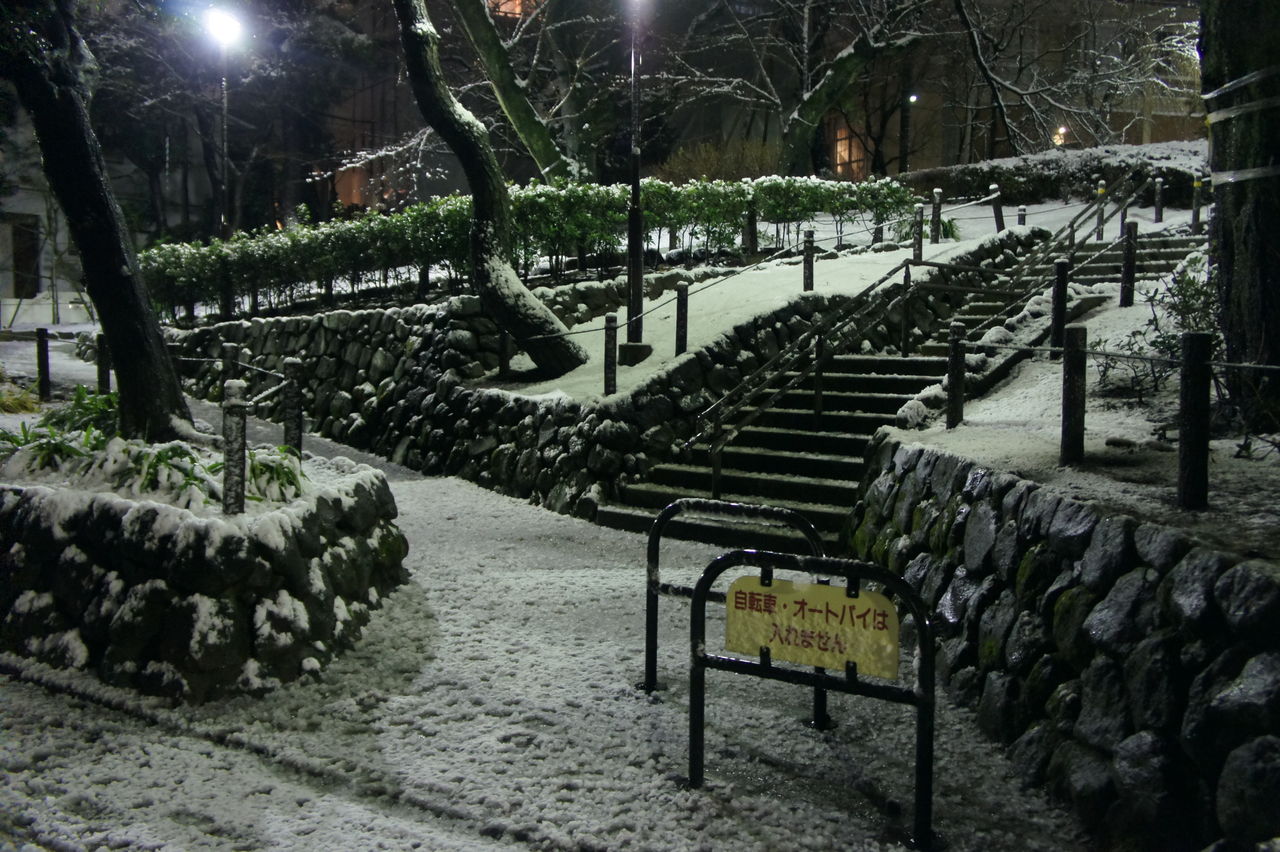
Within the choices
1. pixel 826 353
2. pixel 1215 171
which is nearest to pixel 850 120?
pixel 826 353

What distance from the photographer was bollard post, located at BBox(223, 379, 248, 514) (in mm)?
5508

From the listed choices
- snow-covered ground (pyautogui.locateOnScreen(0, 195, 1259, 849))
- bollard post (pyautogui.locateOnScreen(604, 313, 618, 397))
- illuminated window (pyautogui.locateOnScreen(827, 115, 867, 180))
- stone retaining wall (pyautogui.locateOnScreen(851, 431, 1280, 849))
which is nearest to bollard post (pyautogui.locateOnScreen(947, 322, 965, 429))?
snow-covered ground (pyautogui.locateOnScreen(0, 195, 1259, 849))

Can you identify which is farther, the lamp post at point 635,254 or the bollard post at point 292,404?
the lamp post at point 635,254

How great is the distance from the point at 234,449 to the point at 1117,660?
450cm

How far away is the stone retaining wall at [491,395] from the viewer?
10141mm

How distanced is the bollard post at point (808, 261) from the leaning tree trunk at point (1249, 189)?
6259mm

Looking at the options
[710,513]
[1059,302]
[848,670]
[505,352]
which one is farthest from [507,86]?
[848,670]

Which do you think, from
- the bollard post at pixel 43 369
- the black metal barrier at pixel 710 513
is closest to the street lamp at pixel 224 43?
the bollard post at pixel 43 369

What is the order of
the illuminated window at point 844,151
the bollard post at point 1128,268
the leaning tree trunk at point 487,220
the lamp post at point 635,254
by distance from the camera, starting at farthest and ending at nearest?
the illuminated window at point 844,151 → the leaning tree trunk at point 487,220 → the lamp post at point 635,254 → the bollard post at point 1128,268

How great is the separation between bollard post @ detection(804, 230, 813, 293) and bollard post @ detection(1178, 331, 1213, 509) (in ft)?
26.8

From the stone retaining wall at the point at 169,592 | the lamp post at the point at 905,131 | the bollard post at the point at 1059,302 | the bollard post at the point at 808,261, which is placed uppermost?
the lamp post at the point at 905,131

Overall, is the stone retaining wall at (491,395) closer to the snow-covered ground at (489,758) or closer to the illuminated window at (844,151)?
the snow-covered ground at (489,758)

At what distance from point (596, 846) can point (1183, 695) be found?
2194 millimetres

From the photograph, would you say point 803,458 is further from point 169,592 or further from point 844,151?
point 844,151
